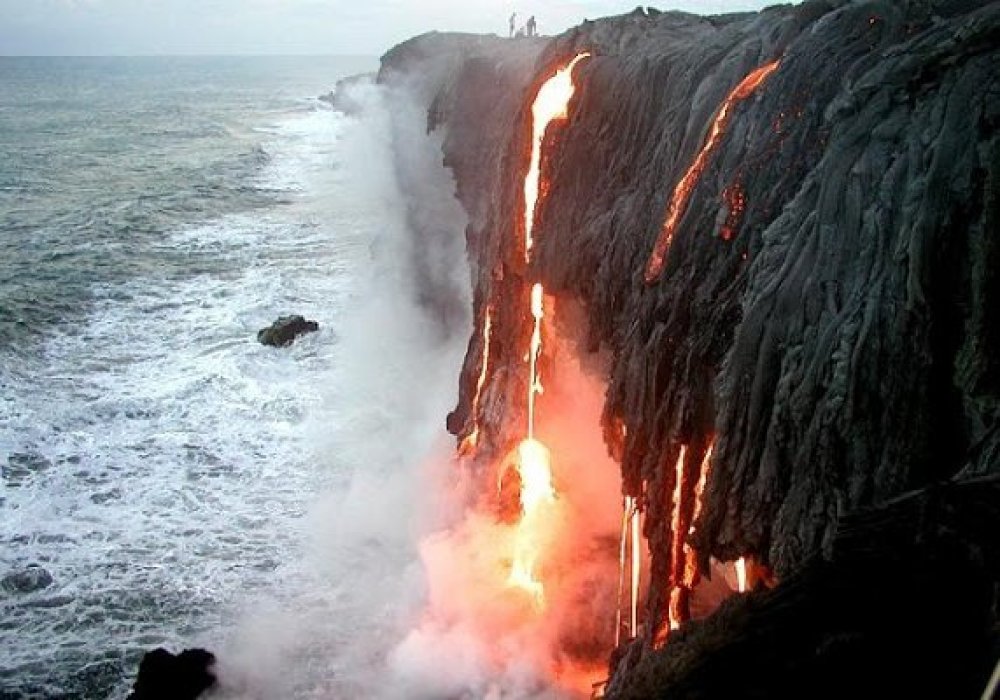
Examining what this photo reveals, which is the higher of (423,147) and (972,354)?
(423,147)

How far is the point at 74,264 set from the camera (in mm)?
38125

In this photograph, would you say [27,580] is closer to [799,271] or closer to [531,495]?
[531,495]

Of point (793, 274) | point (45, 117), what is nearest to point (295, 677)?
point (793, 274)

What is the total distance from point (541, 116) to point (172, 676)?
506 inches

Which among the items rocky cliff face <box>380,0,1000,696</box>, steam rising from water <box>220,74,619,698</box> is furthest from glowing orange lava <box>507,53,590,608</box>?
rocky cliff face <box>380,0,1000,696</box>

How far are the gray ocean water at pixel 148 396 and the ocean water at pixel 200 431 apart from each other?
75 mm

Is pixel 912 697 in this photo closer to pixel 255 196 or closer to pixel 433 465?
pixel 433 465

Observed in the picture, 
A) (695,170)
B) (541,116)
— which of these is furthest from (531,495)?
(695,170)

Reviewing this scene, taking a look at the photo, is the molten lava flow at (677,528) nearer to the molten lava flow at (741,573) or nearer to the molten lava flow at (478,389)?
the molten lava flow at (741,573)

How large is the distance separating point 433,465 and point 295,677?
7301 mm

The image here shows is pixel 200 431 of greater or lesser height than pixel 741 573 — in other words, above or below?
above

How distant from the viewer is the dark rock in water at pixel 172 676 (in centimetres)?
1367

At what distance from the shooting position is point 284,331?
30.3m

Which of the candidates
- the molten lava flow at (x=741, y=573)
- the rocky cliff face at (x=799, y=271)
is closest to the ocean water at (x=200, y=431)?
the molten lava flow at (x=741, y=573)
